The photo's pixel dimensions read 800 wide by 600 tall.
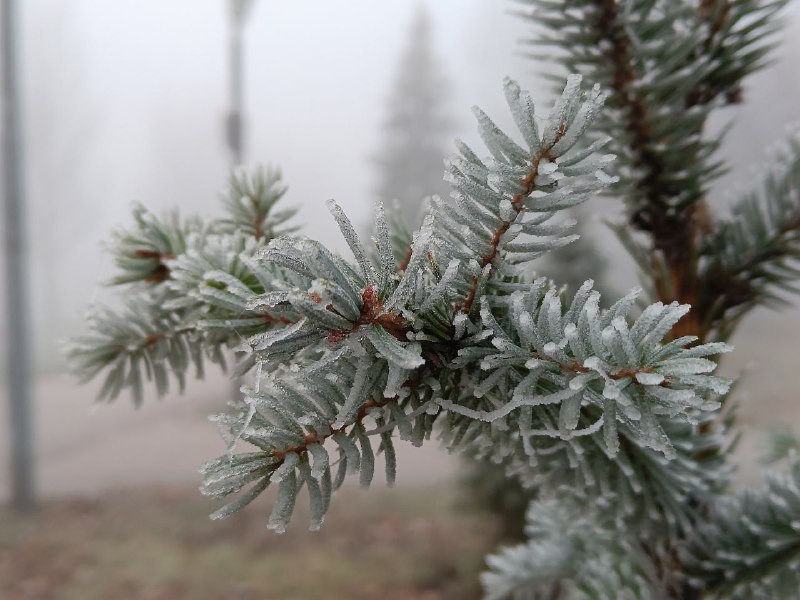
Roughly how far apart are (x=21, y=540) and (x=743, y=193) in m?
2.76

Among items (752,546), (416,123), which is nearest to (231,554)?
(752,546)

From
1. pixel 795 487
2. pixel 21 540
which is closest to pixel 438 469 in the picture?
pixel 21 540

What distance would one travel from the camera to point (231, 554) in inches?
86.8

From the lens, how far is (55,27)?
642 centimetres

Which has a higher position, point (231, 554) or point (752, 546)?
point (752, 546)

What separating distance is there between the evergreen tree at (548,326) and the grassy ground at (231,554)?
1830 millimetres

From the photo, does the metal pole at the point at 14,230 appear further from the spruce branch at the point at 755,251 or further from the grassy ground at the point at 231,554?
the spruce branch at the point at 755,251

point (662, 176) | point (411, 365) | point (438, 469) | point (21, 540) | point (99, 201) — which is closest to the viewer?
point (411, 365)

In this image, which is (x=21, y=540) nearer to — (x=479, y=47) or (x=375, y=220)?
(x=375, y=220)

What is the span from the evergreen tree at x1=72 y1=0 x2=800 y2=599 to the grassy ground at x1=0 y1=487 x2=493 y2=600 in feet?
6.01

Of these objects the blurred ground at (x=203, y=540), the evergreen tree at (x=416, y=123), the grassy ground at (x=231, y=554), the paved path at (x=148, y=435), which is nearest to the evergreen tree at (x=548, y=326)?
the blurred ground at (x=203, y=540)

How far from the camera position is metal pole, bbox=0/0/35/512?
A: 2162 millimetres

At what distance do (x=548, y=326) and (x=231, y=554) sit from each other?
92.4 inches

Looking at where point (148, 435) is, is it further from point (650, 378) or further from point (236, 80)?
point (650, 378)
